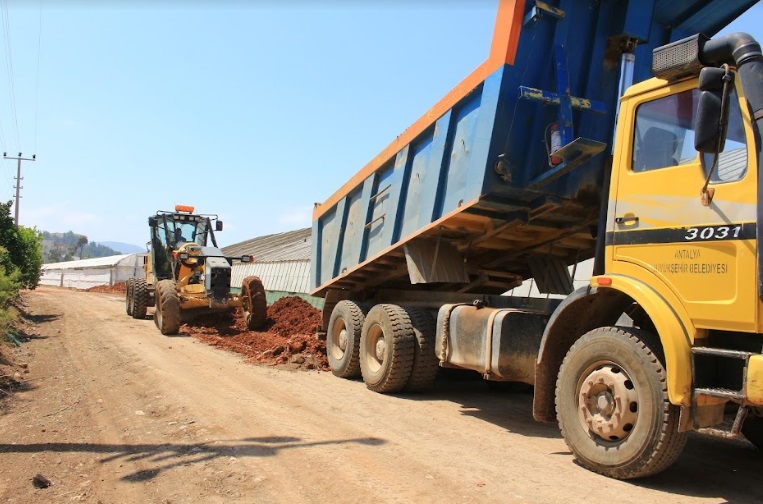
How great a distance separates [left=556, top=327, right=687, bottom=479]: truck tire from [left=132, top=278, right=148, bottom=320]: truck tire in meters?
13.5

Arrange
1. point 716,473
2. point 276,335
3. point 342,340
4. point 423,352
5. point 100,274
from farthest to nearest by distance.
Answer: point 100,274 → point 276,335 → point 342,340 → point 423,352 → point 716,473

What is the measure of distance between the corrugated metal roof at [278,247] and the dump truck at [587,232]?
11.4m

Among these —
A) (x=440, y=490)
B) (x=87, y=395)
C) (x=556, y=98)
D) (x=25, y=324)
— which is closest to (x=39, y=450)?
(x=87, y=395)

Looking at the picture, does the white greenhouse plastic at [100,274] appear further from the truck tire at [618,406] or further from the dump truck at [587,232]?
the truck tire at [618,406]

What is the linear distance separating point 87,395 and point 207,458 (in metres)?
3.13

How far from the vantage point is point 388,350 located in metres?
6.96

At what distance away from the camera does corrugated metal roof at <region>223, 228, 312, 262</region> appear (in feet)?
75.4

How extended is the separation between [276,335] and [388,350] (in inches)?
212

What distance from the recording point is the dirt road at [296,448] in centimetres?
382

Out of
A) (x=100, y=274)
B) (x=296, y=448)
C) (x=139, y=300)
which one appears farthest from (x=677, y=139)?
(x=100, y=274)

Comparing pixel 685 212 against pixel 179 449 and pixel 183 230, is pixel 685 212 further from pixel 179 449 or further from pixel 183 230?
pixel 183 230

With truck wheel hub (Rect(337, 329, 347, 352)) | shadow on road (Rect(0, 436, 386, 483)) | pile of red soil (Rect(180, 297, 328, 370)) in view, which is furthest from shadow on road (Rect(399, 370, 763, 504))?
pile of red soil (Rect(180, 297, 328, 370))

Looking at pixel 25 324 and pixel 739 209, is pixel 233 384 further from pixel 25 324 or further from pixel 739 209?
pixel 25 324

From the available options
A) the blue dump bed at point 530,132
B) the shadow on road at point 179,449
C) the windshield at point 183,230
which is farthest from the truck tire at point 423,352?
the windshield at point 183,230
